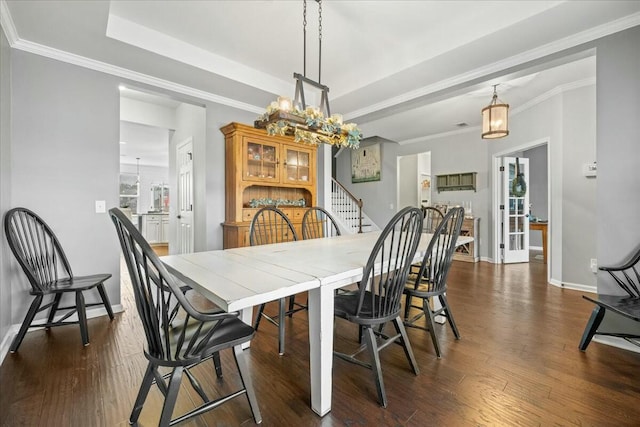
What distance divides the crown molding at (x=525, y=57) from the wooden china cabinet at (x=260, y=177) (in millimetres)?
1360

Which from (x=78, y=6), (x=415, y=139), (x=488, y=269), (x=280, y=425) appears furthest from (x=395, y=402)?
(x=415, y=139)

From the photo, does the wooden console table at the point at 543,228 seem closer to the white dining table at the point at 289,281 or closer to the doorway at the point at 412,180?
the doorway at the point at 412,180

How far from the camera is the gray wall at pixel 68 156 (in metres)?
2.42

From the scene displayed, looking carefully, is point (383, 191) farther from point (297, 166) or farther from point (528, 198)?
point (297, 166)

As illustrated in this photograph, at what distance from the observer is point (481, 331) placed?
7.98 feet

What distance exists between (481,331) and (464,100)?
10.7 ft

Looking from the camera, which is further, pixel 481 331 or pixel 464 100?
pixel 464 100

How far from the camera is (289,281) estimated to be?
1303mm

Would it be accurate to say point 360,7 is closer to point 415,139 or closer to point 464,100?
point 464,100

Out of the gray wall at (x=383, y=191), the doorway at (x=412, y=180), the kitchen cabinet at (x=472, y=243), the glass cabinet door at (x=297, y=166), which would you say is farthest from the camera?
the doorway at (x=412, y=180)

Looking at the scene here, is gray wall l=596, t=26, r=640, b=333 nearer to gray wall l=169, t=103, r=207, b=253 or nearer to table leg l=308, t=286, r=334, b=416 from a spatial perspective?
table leg l=308, t=286, r=334, b=416

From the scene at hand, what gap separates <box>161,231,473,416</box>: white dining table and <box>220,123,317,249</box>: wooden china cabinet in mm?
1795

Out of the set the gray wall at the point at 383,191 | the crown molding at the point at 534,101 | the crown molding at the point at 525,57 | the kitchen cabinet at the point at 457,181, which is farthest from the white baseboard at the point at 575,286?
the gray wall at the point at 383,191

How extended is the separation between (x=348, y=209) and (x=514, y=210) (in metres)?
3.32
